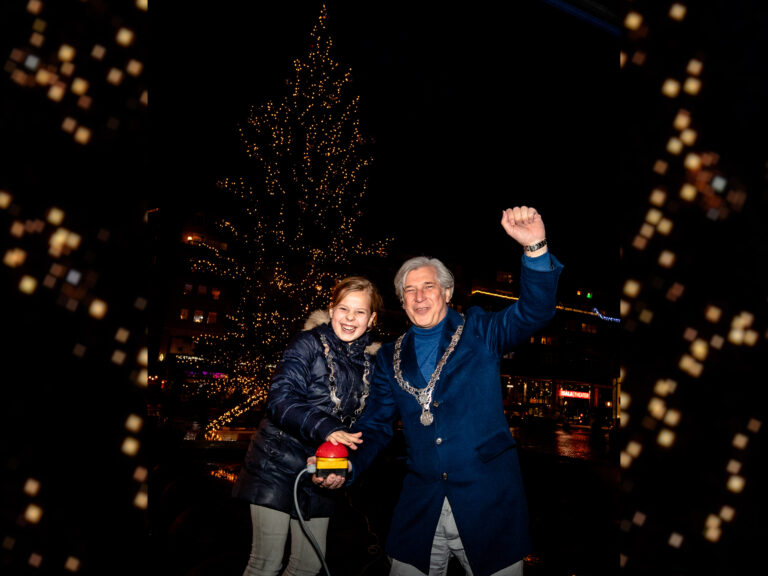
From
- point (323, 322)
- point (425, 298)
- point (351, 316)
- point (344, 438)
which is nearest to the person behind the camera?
point (344, 438)

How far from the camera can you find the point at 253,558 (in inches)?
112

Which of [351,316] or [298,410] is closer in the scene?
[298,410]

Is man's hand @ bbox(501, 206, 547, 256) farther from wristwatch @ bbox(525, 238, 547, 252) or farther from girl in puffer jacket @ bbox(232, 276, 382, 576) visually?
girl in puffer jacket @ bbox(232, 276, 382, 576)

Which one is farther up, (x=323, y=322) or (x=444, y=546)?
(x=323, y=322)

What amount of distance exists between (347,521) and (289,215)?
728 cm

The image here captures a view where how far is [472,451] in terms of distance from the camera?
90.0 inches

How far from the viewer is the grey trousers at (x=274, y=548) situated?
111 inches

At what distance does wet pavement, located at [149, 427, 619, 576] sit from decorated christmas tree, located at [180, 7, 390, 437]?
2.38 meters

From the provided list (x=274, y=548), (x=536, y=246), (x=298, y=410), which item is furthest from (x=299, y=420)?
(x=536, y=246)

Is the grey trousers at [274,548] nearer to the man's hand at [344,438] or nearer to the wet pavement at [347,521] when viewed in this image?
the wet pavement at [347,521]

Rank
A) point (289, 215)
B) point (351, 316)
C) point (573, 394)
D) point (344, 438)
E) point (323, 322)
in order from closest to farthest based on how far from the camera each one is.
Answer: point (344, 438)
point (351, 316)
point (323, 322)
point (289, 215)
point (573, 394)

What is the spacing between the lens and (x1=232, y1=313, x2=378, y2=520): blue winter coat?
2812 mm

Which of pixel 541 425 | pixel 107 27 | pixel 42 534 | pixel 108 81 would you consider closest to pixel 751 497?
pixel 42 534

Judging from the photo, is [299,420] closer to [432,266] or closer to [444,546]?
[444,546]
